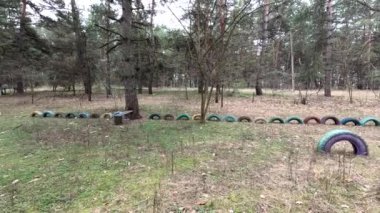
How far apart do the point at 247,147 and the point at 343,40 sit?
9555 mm

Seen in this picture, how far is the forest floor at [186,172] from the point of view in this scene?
2.77 meters

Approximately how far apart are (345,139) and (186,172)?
97.9 inches

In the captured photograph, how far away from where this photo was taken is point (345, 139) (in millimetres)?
4102

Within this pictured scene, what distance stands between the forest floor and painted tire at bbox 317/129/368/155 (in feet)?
0.54

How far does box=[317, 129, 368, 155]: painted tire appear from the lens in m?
4.10

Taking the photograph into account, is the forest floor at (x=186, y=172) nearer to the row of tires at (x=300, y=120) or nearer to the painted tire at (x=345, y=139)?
the painted tire at (x=345, y=139)

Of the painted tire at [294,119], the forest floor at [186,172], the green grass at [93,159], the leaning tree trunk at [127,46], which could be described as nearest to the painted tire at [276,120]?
the painted tire at [294,119]

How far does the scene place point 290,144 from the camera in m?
4.88

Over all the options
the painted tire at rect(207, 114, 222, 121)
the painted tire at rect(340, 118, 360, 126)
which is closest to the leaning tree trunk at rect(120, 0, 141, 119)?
the painted tire at rect(207, 114, 222, 121)

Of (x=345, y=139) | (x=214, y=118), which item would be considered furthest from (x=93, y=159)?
(x=214, y=118)

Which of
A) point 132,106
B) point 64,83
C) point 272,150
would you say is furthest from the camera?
point 64,83

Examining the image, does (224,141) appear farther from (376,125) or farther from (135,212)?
(376,125)

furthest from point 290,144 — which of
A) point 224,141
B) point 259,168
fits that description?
point 259,168

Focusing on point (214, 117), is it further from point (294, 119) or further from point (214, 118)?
point (294, 119)
